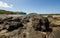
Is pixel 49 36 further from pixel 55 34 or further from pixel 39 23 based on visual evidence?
pixel 39 23

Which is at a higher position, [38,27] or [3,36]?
[38,27]

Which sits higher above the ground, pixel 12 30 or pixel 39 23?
pixel 39 23

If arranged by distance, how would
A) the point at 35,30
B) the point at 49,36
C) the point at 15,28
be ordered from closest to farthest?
the point at 49,36 < the point at 35,30 < the point at 15,28

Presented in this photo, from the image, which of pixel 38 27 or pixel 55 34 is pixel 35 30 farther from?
pixel 55 34

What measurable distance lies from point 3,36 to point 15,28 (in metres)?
1.42

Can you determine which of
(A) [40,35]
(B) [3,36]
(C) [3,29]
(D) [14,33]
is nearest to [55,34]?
(A) [40,35]

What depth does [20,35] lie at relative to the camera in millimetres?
7746

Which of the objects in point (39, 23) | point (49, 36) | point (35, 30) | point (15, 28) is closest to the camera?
point (49, 36)

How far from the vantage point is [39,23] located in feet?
28.2

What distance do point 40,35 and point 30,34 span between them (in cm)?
71

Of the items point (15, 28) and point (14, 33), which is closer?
point (14, 33)

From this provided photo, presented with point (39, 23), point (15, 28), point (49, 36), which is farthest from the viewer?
point (15, 28)

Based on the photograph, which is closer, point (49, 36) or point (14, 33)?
point (49, 36)

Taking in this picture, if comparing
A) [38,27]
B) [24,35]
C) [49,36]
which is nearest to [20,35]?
[24,35]
